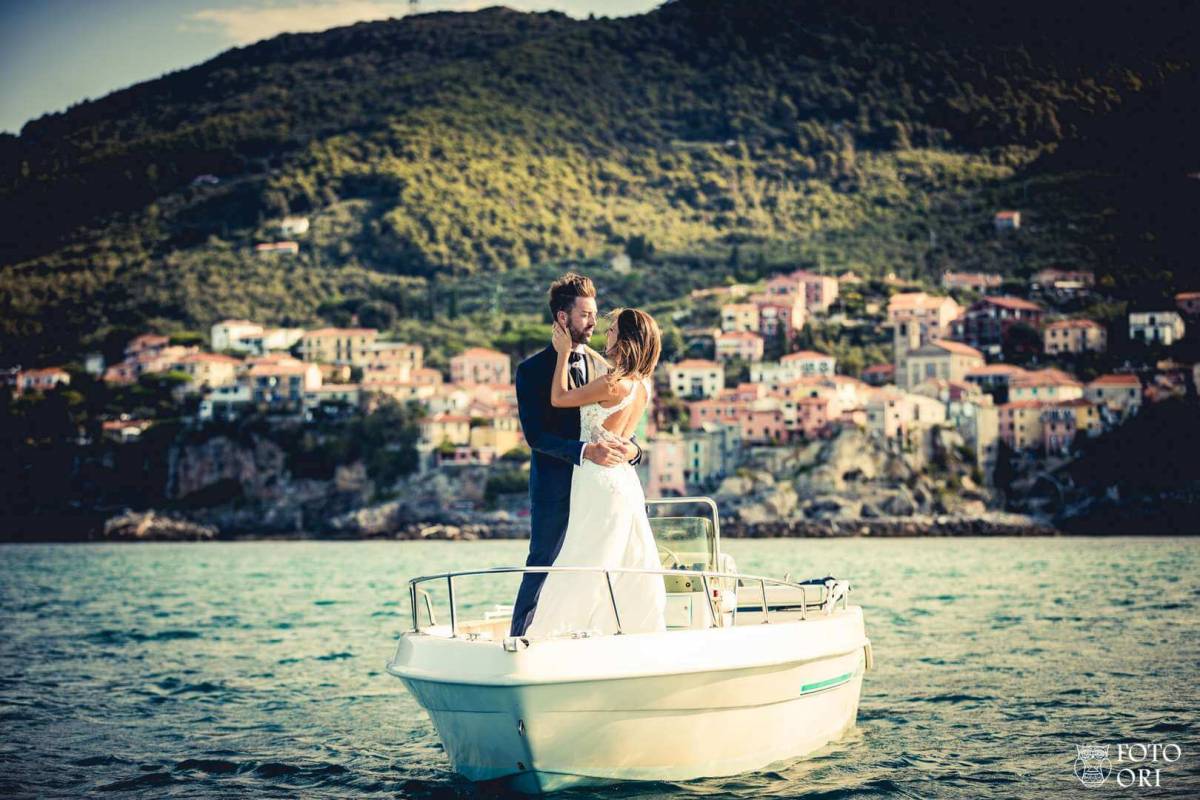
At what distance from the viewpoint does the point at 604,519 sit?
8500 mm

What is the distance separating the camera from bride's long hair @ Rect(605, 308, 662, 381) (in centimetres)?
846

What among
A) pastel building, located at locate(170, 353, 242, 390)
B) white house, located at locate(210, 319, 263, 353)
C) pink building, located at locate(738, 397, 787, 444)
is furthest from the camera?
white house, located at locate(210, 319, 263, 353)

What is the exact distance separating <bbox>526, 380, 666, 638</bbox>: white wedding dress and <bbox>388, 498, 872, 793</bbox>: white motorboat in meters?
0.11

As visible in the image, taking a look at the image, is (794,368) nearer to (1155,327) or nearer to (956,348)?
(956,348)

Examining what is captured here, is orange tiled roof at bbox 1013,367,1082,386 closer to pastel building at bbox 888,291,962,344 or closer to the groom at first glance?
pastel building at bbox 888,291,962,344

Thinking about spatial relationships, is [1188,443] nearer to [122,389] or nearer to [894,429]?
[894,429]

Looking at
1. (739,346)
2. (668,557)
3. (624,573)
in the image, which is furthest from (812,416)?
(624,573)

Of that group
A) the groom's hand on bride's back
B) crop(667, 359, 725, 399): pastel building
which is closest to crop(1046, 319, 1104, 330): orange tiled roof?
crop(667, 359, 725, 399): pastel building

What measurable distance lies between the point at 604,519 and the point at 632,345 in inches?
38.4

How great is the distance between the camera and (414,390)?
4296 inches

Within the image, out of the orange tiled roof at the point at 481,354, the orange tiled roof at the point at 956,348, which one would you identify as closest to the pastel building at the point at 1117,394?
the orange tiled roof at the point at 956,348

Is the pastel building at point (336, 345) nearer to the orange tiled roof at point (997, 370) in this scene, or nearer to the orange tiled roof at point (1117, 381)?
the orange tiled roof at point (997, 370)

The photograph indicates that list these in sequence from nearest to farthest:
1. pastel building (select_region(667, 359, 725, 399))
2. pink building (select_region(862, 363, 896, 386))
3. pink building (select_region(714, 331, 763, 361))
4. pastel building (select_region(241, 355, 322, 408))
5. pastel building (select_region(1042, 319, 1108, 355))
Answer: pastel building (select_region(667, 359, 725, 399)) → pastel building (select_region(241, 355, 322, 408)) → pink building (select_region(862, 363, 896, 386)) → pastel building (select_region(1042, 319, 1108, 355)) → pink building (select_region(714, 331, 763, 361))

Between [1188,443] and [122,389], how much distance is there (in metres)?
75.7
